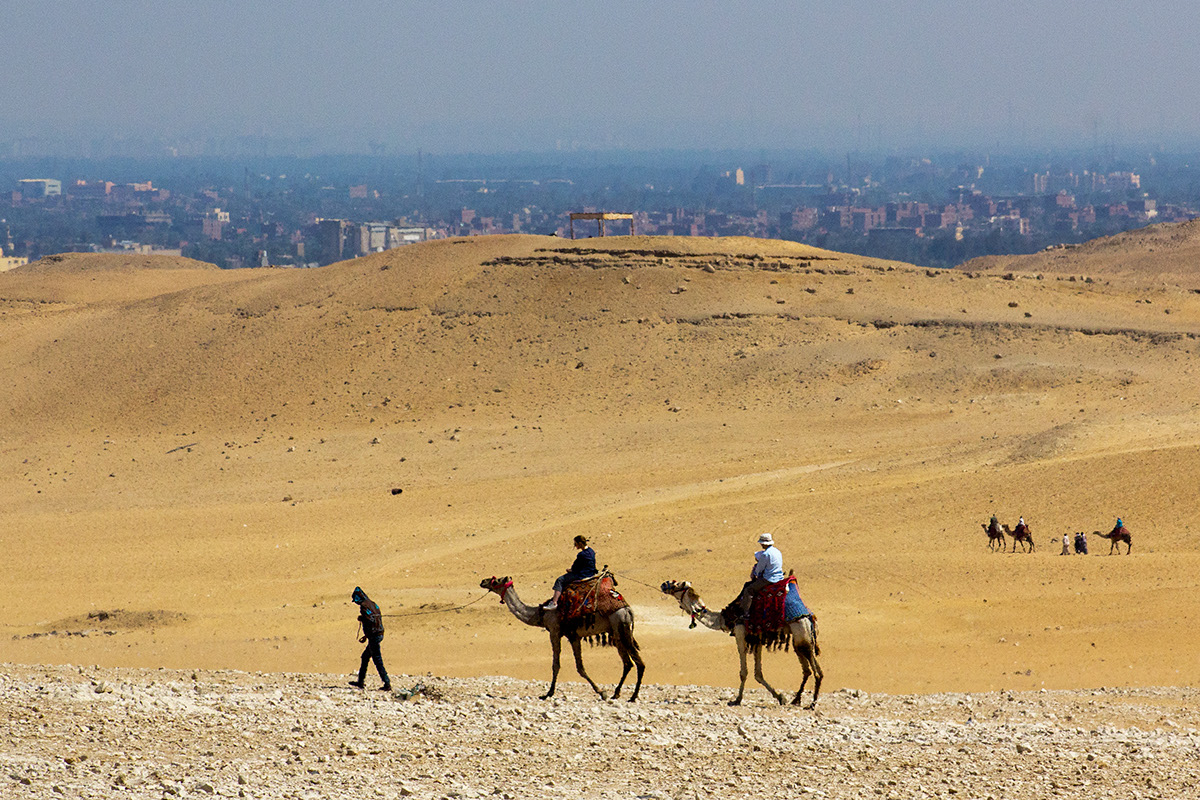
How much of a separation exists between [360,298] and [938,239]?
138920 mm

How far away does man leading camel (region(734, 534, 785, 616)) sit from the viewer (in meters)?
13.6

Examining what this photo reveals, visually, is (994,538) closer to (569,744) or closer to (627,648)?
(627,648)

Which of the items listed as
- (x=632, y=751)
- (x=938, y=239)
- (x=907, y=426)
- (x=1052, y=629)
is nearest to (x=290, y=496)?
(x=907, y=426)

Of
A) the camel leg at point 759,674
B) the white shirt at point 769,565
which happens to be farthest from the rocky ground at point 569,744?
the white shirt at point 769,565

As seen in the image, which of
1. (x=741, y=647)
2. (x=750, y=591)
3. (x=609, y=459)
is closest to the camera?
(x=750, y=591)

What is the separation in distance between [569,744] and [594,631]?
2022 millimetres

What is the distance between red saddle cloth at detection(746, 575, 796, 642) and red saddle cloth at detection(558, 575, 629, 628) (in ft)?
3.87

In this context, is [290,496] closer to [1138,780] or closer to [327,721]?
[327,721]

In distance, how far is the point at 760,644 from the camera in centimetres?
1398

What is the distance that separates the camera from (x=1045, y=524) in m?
23.0

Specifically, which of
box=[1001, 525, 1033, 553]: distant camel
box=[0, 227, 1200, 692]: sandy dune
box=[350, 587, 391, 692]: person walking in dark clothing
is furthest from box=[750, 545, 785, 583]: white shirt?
box=[1001, 525, 1033, 553]: distant camel

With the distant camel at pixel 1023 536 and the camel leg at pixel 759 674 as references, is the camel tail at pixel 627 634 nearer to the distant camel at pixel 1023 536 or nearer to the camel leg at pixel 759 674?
the camel leg at pixel 759 674

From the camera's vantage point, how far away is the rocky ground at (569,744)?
1109 centimetres

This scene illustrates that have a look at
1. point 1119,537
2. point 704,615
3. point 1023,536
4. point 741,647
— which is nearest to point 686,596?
point 704,615
